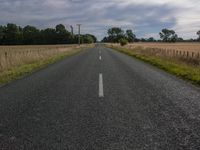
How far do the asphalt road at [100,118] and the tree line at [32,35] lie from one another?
11482cm

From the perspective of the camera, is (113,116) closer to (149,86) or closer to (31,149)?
(31,149)

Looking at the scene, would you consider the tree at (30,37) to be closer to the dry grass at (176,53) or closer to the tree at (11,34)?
the tree at (11,34)

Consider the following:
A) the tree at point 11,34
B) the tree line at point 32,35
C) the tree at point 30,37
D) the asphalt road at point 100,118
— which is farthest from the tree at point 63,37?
the asphalt road at point 100,118

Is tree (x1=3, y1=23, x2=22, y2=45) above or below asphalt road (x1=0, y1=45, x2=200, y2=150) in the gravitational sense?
above

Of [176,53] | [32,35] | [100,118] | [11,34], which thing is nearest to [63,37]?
[32,35]

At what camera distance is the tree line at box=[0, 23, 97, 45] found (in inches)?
4641

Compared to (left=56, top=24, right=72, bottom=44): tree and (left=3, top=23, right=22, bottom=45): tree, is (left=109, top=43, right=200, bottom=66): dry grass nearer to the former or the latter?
(left=3, top=23, right=22, bottom=45): tree

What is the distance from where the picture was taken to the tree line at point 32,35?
117875 millimetres

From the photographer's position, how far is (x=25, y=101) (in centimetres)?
761

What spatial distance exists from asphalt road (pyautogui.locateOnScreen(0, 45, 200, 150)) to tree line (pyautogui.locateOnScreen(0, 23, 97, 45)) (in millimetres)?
A: 114818

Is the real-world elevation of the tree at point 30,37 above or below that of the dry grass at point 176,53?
above

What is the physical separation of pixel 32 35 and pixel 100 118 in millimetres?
126134

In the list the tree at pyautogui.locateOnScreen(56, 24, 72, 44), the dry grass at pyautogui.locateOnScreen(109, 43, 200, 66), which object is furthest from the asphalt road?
the tree at pyautogui.locateOnScreen(56, 24, 72, 44)

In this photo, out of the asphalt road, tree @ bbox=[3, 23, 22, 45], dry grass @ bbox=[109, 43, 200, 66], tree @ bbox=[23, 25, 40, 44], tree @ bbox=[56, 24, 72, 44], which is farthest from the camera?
tree @ bbox=[56, 24, 72, 44]
